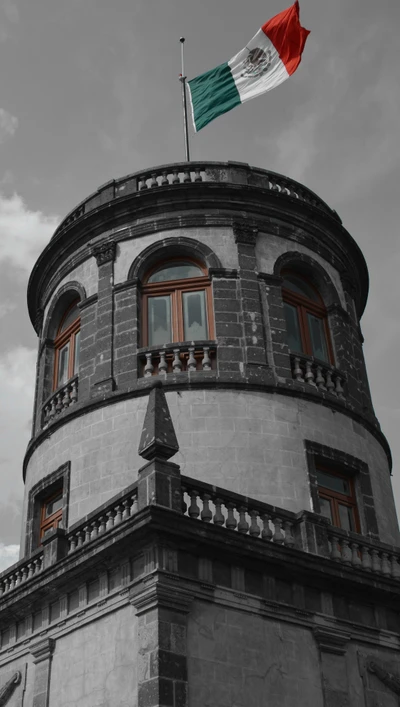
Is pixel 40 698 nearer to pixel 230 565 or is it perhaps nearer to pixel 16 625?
pixel 16 625

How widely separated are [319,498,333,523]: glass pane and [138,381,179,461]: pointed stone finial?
4.84 meters

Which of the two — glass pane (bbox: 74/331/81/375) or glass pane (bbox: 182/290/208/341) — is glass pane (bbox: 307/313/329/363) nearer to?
glass pane (bbox: 182/290/208/341)

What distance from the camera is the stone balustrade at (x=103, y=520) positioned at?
49.9 feet

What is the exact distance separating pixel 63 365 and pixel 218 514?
8.28 metres

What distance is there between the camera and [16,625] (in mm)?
17250

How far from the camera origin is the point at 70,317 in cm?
2297

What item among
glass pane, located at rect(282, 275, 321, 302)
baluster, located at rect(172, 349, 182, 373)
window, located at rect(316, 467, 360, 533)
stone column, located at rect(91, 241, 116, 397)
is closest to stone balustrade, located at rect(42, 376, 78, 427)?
stone column, located at rect(91, 241, 116, 397)

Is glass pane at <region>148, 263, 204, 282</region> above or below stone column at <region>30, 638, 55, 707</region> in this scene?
above

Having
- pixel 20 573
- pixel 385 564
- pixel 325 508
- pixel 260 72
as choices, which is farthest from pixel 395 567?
pixel 260 72

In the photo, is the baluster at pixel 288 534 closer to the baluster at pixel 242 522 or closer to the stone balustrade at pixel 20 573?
the baluster at pixel 242 522

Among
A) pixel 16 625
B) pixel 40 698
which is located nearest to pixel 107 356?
pixel 16 625

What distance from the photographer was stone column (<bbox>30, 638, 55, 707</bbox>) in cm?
1564

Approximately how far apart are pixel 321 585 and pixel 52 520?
6.72 meters

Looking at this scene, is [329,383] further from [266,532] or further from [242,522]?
[242,522]
